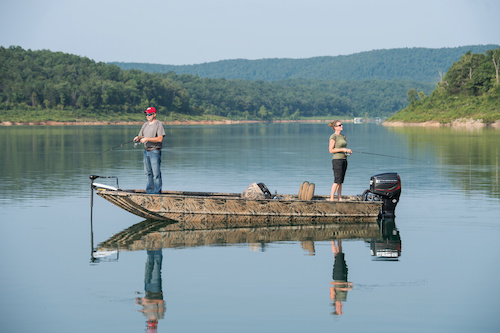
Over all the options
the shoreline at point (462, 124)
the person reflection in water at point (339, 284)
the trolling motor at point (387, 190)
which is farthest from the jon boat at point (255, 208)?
the shoreline at point (462, 124)

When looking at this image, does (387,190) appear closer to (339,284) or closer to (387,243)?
(387,243)

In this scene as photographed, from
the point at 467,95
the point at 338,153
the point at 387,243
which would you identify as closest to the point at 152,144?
the point at 338,153

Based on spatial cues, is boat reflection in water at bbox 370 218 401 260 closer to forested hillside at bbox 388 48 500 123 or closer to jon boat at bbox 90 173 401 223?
jon boat at bbox 90 173 401 223

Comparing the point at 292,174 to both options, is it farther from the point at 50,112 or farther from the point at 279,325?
the point at 50,112

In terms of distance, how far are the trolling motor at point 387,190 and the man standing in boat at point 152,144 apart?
5.68 metres

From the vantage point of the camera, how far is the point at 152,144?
1786 centimetres

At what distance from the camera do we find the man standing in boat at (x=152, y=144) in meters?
17.7

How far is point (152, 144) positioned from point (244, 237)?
3643mm

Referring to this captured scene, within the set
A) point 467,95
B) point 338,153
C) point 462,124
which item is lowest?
point 338,153

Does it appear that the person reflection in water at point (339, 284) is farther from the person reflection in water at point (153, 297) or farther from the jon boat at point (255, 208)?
the jon boat at point (255, 208)

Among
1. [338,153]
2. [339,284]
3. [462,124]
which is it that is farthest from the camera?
[462,124]

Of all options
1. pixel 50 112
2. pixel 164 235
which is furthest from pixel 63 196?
pixel 50 112

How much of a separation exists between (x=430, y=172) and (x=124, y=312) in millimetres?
24668

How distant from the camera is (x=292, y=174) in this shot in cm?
3203
